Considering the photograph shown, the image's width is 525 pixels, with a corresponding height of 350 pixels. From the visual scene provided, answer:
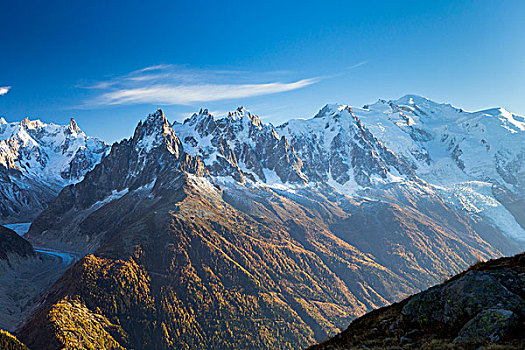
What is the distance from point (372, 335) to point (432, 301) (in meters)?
4.99

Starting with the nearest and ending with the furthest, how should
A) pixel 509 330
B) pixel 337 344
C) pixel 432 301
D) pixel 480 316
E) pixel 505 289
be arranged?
1. pixel 509 330
2. pixel 480 316
3. pixel 505 289
4. pixel 432 301
5. pixel 337 344

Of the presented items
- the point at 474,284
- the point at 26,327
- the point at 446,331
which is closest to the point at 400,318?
the point at 446,331

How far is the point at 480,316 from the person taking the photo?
59.3 ft

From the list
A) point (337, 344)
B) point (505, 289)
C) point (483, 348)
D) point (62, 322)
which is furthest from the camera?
point (62, 322)

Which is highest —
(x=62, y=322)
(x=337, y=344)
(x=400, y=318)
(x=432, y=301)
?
(x=432, y=301)

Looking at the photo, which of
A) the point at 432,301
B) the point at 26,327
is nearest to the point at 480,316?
the point at 432,301

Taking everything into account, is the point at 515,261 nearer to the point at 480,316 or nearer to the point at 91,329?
the point at 480,316

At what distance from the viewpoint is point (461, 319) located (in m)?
20.0

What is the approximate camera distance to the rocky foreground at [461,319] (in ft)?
55.3

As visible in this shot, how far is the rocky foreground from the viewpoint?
55.3ft

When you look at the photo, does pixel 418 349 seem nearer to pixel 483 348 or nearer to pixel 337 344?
pixel 483 348

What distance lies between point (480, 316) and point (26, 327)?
248 meters

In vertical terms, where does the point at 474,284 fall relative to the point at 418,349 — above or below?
above

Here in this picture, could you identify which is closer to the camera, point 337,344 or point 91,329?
point 337,344
